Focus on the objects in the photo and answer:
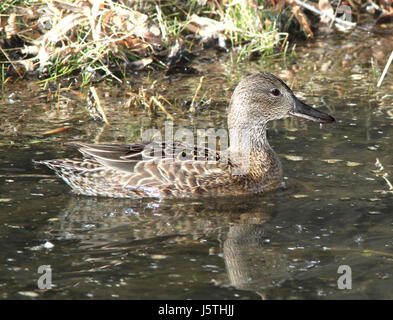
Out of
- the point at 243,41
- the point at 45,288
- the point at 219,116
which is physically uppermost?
the point at 243,41

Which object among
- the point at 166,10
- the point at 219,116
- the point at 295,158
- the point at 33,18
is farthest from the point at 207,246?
the point at 166,10

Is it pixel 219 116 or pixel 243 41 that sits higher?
pixel 243 41

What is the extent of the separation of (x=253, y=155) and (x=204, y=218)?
42.5 inches

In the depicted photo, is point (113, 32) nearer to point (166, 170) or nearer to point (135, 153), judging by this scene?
point (135, 153)

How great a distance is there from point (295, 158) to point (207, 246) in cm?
204

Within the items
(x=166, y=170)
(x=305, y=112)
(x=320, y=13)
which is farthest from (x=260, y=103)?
(x=320, y=13)

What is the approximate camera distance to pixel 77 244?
18.1 feet

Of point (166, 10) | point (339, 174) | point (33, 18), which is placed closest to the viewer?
point (339, 174)

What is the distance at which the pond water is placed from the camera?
4.96 meters

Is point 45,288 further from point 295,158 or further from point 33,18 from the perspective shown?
point 33,18

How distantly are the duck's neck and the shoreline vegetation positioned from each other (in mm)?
2741

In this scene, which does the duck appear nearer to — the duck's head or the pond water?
the pond water

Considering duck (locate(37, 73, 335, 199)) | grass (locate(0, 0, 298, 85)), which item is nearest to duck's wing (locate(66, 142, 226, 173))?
duck (locate(37, 73, 335, 199))

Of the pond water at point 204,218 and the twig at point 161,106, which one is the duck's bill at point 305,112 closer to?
the pond water at point 204,218
